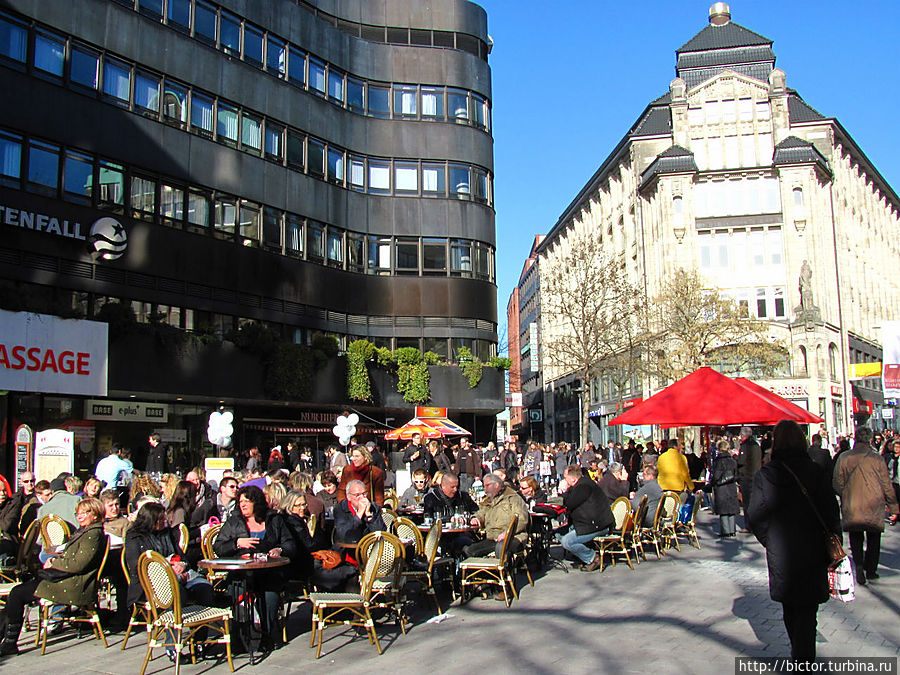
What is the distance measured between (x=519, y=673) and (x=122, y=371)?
1975cm

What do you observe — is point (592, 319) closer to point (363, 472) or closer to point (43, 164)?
point (43, 164)

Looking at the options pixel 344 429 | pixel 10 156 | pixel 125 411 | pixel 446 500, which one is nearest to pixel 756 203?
pixel 344 429

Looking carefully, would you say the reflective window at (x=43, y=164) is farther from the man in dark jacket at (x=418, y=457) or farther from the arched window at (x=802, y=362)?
Answer: the arched window at (x=802, y=362)

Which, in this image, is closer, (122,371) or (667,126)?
(122,371)

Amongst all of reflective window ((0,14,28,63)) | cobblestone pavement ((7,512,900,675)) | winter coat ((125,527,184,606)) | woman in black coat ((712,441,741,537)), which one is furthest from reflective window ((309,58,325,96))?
winter coat ((125,527,184,606))

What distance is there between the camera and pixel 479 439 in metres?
37.4

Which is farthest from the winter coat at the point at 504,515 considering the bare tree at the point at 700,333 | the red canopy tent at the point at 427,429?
the bare tree at the point at 700,333

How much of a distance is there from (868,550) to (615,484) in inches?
180

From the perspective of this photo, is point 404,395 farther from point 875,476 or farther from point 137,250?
point 875,476

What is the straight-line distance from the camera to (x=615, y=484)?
14.5 m

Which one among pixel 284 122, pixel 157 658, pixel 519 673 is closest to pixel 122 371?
pixel 284 122

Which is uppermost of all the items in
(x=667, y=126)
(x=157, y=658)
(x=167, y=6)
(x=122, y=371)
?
(x=667, y=126)

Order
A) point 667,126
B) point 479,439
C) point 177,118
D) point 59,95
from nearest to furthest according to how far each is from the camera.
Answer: point 59,95
point 177,118
point 479,439
point 667,126

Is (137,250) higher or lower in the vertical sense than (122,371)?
higher
